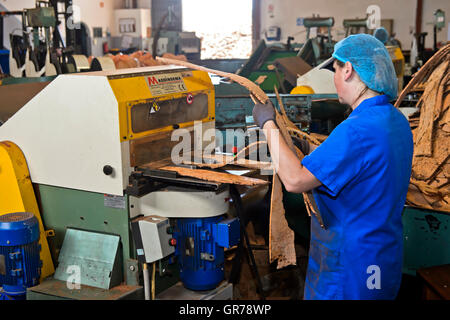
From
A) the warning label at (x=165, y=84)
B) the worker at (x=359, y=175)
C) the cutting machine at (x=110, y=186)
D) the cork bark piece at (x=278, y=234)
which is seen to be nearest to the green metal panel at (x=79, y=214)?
the cutting machine at (x=110, y=186)

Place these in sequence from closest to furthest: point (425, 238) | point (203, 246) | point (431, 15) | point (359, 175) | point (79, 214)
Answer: point (359, 175)
point (203, 246)
point (79, 214)
point (425, 238)
point (431, 15)

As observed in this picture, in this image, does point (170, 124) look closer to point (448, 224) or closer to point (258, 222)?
point (258, 222)

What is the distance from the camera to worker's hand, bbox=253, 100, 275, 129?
57.7 inches

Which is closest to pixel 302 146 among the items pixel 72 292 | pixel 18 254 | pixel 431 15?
pixel 72 292

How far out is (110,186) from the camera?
1824mm

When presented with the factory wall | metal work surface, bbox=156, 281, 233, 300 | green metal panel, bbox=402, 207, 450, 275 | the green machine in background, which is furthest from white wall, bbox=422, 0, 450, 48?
metal work surface, bbox=156, 281, 233, 300

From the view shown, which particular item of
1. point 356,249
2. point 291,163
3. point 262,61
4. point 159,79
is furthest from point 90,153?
point 262,61

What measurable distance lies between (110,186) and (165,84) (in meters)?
0.48

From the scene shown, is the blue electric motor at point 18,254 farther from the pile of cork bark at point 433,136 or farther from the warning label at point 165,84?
the pile of cork bark at point 433,136

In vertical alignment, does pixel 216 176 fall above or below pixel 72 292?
above

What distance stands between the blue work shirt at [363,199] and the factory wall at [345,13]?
22.9 ft

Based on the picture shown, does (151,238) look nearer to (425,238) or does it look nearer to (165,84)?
(165,84)

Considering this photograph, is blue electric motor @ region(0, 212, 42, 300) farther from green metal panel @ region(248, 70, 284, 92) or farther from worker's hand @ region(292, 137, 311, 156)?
green metal panel @ region(248, 70, 284, 92)

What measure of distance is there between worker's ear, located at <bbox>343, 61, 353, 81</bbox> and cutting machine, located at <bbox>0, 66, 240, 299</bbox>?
59 cm
